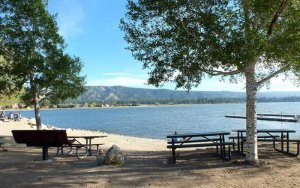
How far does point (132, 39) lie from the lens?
12.1 metres

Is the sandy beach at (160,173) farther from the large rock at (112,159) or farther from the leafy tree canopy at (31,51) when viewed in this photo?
the leafy tree canopy at (31,51)

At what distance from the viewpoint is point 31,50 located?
19625mm

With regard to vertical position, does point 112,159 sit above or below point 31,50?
below

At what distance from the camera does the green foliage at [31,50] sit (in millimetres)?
19344

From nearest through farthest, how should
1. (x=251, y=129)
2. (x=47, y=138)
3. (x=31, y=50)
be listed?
(x=251, y=129)
(x=47, y=138)
(x=31, y=50)

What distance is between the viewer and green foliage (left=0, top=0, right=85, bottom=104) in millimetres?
19344

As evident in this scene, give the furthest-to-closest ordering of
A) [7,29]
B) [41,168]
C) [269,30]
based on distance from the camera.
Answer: [7,29] < [41,168] < [269,30]

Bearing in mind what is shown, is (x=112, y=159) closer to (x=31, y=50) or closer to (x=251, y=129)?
(x=251, y=129)

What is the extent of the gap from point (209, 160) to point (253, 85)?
269 cm

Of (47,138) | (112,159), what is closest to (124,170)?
(112,159)

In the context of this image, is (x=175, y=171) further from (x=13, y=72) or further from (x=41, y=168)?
(x=13, y=72)

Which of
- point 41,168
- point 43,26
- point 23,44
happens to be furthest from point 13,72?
point 41,168

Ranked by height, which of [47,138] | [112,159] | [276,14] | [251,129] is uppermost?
[276,14]

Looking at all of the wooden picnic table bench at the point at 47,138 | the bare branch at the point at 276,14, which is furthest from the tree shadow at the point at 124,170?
the bare branch at the point at 276,14
